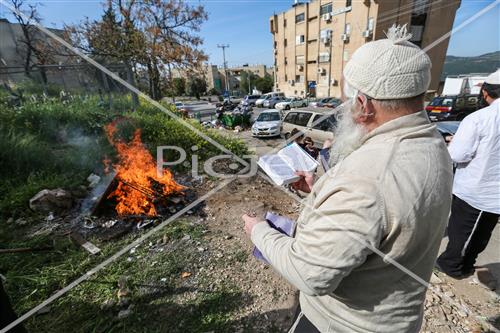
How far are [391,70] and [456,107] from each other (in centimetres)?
1566

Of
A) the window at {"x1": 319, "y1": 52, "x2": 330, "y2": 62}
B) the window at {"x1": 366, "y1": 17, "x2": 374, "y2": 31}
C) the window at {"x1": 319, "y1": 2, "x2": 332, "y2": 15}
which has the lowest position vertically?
the window at {"x1": 319, "y1": 52, "x2": 330, "y2": 62}

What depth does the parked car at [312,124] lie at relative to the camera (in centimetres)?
845

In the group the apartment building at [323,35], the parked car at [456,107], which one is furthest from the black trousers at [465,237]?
the apartment building at [323,35]

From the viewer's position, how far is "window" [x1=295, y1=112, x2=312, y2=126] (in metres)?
9.65

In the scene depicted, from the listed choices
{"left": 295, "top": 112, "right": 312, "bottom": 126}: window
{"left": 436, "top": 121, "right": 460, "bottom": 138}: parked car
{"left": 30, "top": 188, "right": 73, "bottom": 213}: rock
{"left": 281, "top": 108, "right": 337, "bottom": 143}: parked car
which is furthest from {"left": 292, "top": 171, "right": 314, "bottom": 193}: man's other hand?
{"left": 295, "top": 112, "right": 312, "bottom": 126}: window

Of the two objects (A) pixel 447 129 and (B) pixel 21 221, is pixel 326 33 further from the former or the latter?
(B) pixel 21 221

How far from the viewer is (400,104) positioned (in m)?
0.97

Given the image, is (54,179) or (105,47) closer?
(54,179)

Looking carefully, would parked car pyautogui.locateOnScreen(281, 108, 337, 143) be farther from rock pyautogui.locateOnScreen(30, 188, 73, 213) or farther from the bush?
rock pyautogui.locateOnScreen(30, 188, 73, 213)

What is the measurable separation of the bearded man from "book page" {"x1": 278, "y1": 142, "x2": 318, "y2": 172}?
3.63ft

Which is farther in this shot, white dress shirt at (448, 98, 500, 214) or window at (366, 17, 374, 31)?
window at (366, 17, 374, 31)

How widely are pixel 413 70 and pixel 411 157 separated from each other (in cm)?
35

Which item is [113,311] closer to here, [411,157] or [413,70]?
[411,157]

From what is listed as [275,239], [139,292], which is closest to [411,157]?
[275,239]
